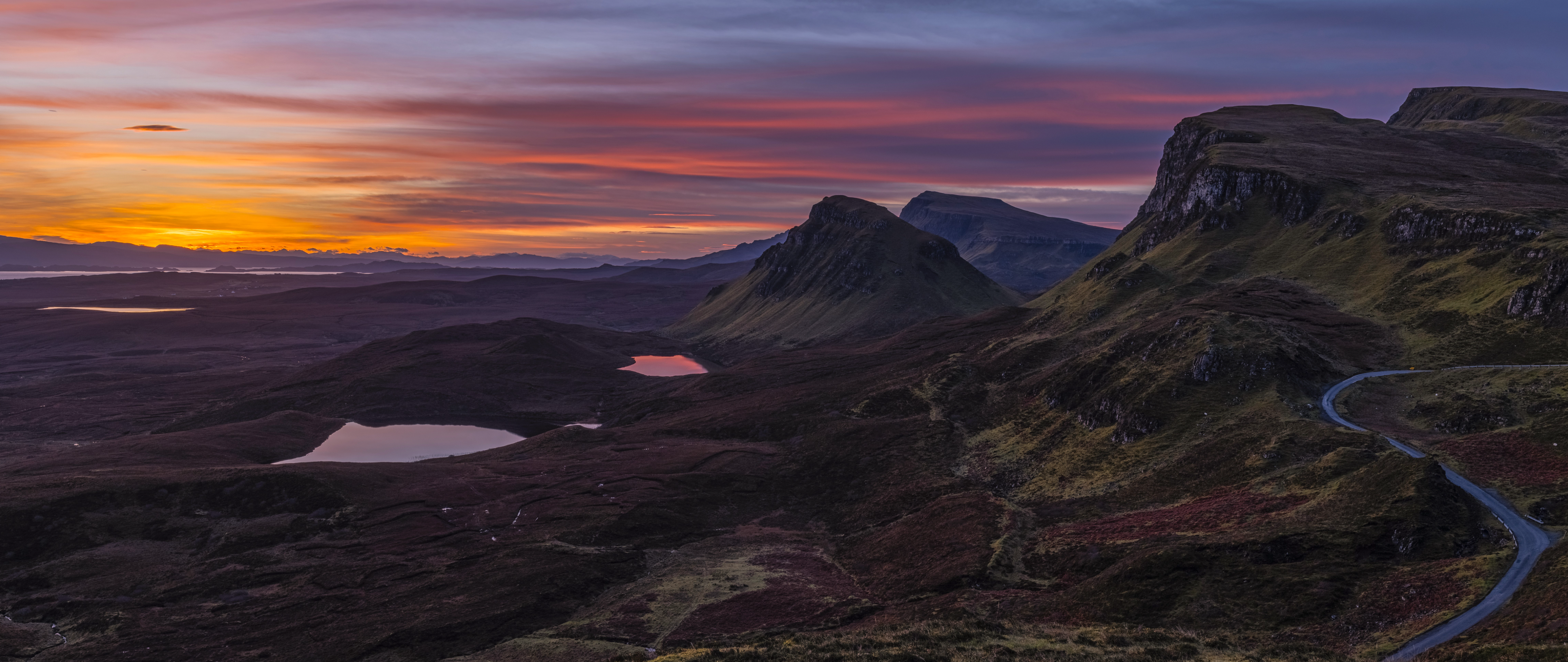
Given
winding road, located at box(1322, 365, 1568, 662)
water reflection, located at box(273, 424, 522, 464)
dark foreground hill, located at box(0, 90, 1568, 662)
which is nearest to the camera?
winding road, located at box(1322, 365, 1568, 662)

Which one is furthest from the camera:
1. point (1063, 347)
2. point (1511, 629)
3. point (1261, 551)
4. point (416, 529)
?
point (1063, 347)

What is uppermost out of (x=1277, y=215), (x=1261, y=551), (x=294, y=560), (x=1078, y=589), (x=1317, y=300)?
(x=1277, y=215)

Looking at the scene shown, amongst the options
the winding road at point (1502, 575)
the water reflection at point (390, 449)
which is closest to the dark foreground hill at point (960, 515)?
the winding road at point (1502, 575)

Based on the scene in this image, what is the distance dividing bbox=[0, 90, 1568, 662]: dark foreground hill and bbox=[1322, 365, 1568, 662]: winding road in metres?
0.91

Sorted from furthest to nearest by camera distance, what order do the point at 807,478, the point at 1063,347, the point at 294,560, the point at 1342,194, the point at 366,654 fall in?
the point at 1342,194 < the point at 1063,347 < the point at 807,478 < the point at 294,560 < the point at 366,654

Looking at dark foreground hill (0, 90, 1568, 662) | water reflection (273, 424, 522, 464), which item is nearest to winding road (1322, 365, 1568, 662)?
dark foreground hill (0, 90, 1568, 662)

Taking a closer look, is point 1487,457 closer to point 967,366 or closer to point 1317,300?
point 1317,300

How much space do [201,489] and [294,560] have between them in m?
28.2

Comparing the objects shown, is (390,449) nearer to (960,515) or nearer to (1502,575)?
(960,515)

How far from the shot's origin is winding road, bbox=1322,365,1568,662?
42594 millimetres

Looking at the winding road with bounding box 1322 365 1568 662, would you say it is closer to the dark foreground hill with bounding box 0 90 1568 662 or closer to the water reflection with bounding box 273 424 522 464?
the dark foreground hill with bounding box 0 90 1568 662

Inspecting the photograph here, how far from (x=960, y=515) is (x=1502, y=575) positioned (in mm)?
48073

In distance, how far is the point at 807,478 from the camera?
416ft

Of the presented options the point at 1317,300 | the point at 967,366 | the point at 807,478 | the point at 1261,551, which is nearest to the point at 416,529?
the point at 807,478
